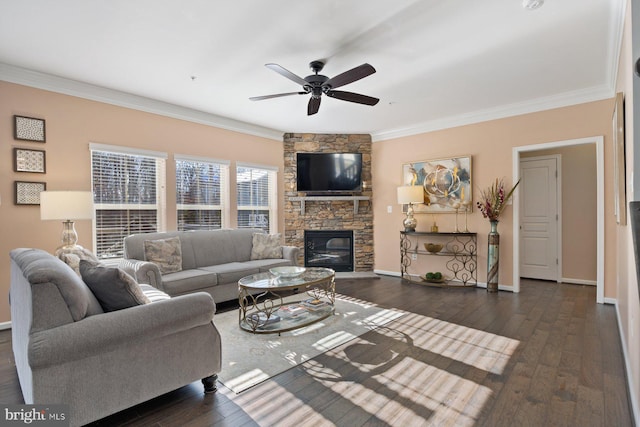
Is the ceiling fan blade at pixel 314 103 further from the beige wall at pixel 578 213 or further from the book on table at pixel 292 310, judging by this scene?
the beige wall at pixel 578 213

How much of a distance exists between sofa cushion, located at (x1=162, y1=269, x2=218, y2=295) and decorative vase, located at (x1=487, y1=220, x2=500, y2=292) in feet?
12.8

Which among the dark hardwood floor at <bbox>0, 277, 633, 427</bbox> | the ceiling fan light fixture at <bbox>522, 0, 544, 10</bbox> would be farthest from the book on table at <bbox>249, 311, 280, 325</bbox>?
the ceiling fan light fixture at <bbox>522, 0, 544, 10</bbox>

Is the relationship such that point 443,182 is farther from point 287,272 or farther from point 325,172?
point 287,272

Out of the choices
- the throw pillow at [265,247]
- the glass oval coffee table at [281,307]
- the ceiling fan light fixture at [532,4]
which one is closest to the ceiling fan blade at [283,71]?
the ceiling fan light fixture at [532,4]

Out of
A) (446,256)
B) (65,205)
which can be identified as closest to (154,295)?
(65,205)

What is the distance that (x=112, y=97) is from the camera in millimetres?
4027

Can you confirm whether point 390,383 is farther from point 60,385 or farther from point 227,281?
point 227,281

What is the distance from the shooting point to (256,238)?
196 inches

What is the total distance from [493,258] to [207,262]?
4.14 m

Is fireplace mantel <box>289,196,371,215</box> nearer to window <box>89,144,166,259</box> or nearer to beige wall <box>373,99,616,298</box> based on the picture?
beige wall <box>373,99,616,298</box>

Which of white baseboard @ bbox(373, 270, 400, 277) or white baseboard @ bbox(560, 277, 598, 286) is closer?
white baseboard @ bbox(560, 277, 598, 286)

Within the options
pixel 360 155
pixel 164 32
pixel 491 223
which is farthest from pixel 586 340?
pixel 164 32

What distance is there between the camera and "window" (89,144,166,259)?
4023 millimetres

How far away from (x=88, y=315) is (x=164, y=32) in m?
2.32
